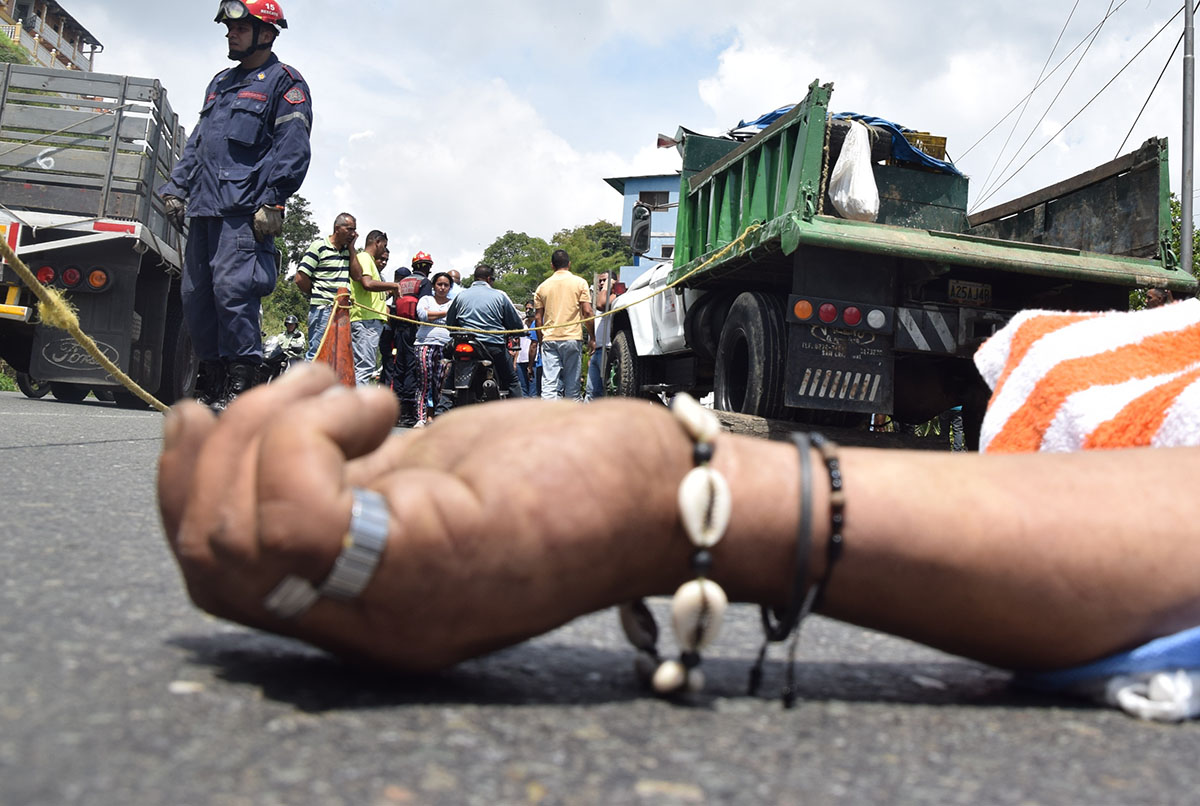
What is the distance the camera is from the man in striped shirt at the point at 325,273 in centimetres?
802

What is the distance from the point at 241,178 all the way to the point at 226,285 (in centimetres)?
57

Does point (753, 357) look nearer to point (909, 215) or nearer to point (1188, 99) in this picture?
point (909, 215)

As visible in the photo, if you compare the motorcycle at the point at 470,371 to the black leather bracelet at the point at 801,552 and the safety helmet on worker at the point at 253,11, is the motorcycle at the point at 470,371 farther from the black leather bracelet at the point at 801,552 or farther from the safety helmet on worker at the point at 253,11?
the black leather bracelet at the point at 801,552

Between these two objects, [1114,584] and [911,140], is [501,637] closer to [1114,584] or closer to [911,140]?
[1114,584]

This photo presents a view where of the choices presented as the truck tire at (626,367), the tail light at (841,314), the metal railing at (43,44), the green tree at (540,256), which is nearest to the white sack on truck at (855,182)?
the tail light at (841,314)

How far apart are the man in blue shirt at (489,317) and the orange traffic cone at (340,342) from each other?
1809 mm

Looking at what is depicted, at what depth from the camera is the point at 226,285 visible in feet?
18.0

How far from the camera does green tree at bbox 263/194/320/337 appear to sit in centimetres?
3688

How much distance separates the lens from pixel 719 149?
7.70 meters

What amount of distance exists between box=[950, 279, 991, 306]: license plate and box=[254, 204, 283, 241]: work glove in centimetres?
363

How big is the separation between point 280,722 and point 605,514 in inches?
16.7

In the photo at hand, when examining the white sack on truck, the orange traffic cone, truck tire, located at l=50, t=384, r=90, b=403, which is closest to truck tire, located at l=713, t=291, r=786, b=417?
the white sack on truck

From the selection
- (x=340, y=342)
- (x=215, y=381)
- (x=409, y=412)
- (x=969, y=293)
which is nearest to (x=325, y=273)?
(x=340, y=342)

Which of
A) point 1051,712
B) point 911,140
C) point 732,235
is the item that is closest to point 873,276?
point 732,235
